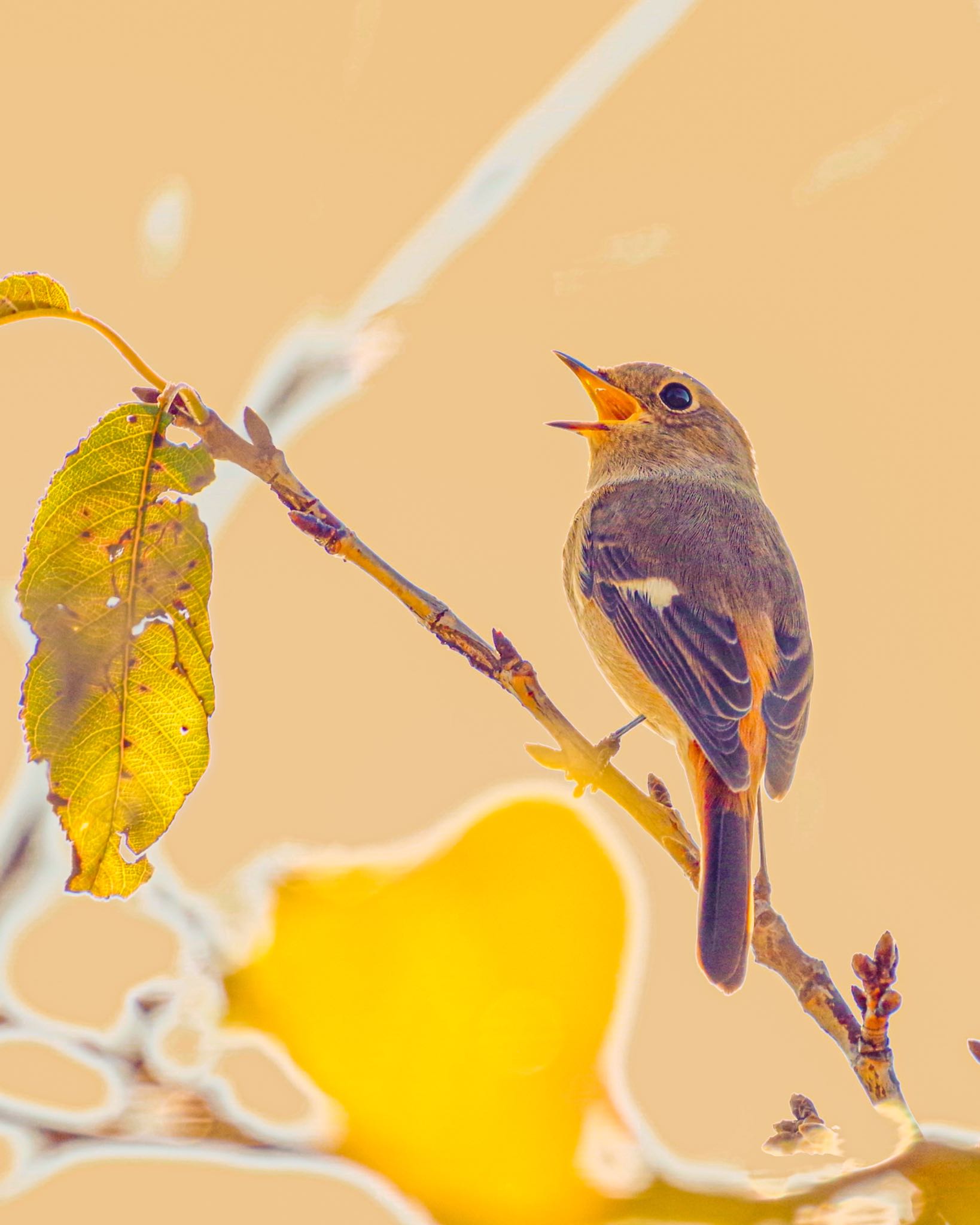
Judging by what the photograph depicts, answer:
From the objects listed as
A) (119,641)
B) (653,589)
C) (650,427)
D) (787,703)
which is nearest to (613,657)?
(653,589)

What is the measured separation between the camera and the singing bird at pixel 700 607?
8.84ft

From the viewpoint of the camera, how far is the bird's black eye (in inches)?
164

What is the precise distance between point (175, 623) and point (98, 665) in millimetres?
117

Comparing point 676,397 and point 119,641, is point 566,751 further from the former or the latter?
point 676,397

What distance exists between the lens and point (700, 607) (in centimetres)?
332

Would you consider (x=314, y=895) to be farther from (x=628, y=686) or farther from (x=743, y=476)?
(x=743, y=476)

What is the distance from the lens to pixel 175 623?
1623 mm

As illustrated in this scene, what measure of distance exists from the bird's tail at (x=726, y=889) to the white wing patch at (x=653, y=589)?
2.44ft

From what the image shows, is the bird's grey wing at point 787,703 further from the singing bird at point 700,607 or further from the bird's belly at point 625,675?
the bird's belly at point 625,675

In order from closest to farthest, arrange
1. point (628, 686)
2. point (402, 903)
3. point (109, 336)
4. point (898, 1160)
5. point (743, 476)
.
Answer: point (898, 1160), point (402, 903), point (109, 336), point (628, 686), point (743, 476)

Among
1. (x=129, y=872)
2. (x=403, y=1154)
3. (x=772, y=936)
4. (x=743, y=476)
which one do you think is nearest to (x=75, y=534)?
(x=129, y=872)

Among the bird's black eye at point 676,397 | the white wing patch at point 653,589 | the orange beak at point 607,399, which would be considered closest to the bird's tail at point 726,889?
the white wing patch at point 653,589

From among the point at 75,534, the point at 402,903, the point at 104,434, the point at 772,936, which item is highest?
the point at 104,434

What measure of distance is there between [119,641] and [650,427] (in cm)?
272
